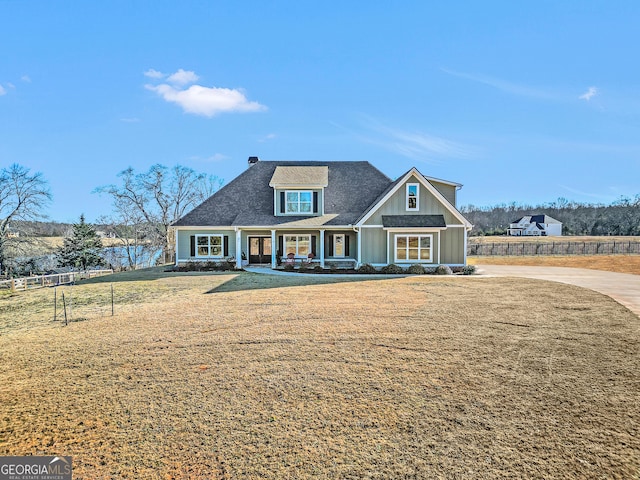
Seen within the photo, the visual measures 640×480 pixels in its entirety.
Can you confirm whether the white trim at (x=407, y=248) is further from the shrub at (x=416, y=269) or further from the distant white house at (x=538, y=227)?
the distant white house at (x=538, y=227)

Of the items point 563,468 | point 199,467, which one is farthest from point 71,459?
point 563,468

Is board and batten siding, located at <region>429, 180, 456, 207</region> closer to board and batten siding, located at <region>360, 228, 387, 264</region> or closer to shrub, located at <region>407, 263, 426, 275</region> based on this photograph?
board and batten siding, located at <region>360, 228, 387, 264</region>

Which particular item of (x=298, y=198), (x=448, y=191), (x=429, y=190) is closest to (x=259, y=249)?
(x=298, y=198)

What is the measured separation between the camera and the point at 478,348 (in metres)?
6.59

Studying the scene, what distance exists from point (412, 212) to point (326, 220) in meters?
5.43

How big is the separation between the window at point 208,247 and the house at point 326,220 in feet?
0.21

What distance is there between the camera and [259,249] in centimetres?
2364

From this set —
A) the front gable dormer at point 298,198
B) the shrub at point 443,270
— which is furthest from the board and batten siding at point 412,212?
the front gable dormer at point 298,198

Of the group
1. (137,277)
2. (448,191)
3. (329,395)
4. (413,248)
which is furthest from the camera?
(448,191)

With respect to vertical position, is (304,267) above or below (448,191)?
below

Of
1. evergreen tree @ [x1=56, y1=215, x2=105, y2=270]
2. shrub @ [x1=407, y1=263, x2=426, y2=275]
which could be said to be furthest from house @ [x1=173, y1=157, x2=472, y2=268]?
evergreen tree @ [x1=56, y1=215, x2=105, y2=270]

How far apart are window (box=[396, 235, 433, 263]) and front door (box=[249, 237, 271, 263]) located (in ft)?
29.1

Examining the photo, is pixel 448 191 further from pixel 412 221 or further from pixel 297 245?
pixel 297 245

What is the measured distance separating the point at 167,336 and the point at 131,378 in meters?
2.17
